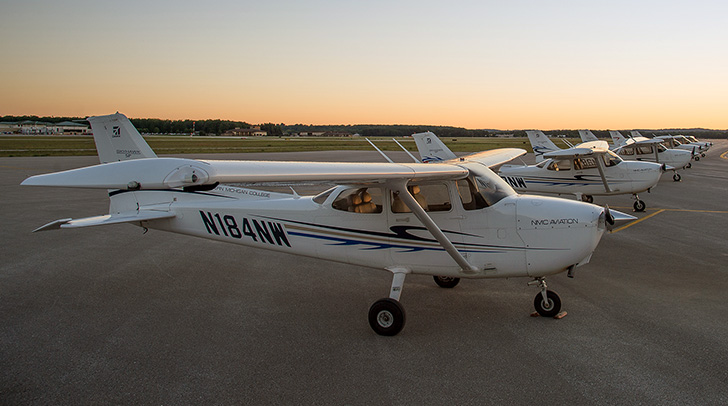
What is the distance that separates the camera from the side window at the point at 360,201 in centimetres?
575

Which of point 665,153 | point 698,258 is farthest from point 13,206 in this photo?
point 665,153

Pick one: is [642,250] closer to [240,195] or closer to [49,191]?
[240,195]

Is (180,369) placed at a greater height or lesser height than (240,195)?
lesser

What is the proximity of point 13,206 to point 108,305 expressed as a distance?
11.1m

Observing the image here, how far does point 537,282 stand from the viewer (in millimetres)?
5703

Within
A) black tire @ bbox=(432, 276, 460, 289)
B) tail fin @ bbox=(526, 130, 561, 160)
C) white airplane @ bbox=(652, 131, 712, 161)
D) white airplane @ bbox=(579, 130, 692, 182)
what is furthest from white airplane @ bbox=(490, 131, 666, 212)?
white airplane @ bbox=(652, 131, 712, 161)

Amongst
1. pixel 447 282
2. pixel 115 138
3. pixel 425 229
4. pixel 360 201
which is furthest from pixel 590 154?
pixel 115 138

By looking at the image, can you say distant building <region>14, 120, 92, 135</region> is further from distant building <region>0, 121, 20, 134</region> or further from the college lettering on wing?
the college lettering on wing

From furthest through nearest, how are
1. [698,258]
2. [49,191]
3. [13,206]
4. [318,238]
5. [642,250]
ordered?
[49,191]
[13,206]
[642,250]
[698,258]
[318,238]

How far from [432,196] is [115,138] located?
18.6 feet

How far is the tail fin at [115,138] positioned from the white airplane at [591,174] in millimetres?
11067

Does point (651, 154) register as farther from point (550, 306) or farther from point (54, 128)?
point (54, 128)

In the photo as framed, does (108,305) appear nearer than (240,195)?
Yes

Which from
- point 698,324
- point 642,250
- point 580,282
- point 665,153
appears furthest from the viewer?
point 665,153
